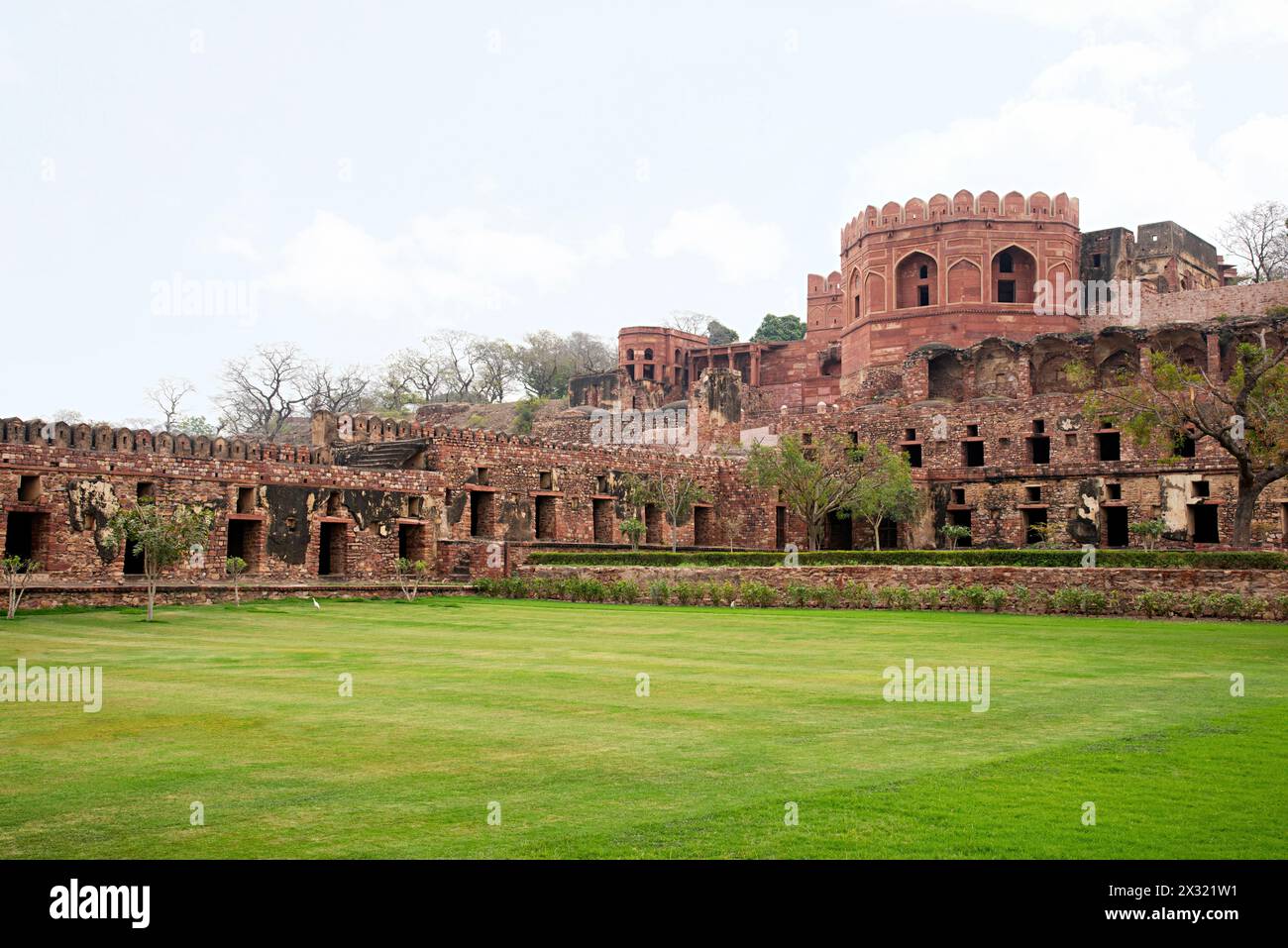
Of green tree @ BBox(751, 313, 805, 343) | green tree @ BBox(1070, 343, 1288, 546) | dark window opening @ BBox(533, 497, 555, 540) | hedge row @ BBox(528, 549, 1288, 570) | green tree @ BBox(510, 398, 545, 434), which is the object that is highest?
green tree @ BBox(751, 313, 805, 343)

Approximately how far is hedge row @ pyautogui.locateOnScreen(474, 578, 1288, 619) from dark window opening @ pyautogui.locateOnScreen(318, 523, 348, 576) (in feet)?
13.5

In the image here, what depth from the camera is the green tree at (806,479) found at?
42438 mm

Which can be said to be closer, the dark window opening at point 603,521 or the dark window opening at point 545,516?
the dark window opening at point 545,516

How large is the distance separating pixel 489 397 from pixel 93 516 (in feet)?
231

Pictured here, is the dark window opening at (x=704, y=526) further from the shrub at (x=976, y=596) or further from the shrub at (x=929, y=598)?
the shrub at (x=976, y=596)

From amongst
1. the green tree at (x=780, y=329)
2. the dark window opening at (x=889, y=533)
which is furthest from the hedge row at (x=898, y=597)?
the green tree at (x=780, y=329)

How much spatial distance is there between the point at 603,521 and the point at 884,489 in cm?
986

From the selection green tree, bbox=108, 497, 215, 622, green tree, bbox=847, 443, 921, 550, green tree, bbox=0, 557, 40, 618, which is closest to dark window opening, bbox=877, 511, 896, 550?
green tree, bbox=847, 443, 921, 550

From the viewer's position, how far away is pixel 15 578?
2583cm

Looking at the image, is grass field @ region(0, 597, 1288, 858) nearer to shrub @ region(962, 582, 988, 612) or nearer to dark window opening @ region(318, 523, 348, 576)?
shrub @ region(962, 582, 988, 612)

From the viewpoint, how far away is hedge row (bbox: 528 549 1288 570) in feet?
86.4

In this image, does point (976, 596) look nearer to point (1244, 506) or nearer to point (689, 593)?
point (689, 593)
